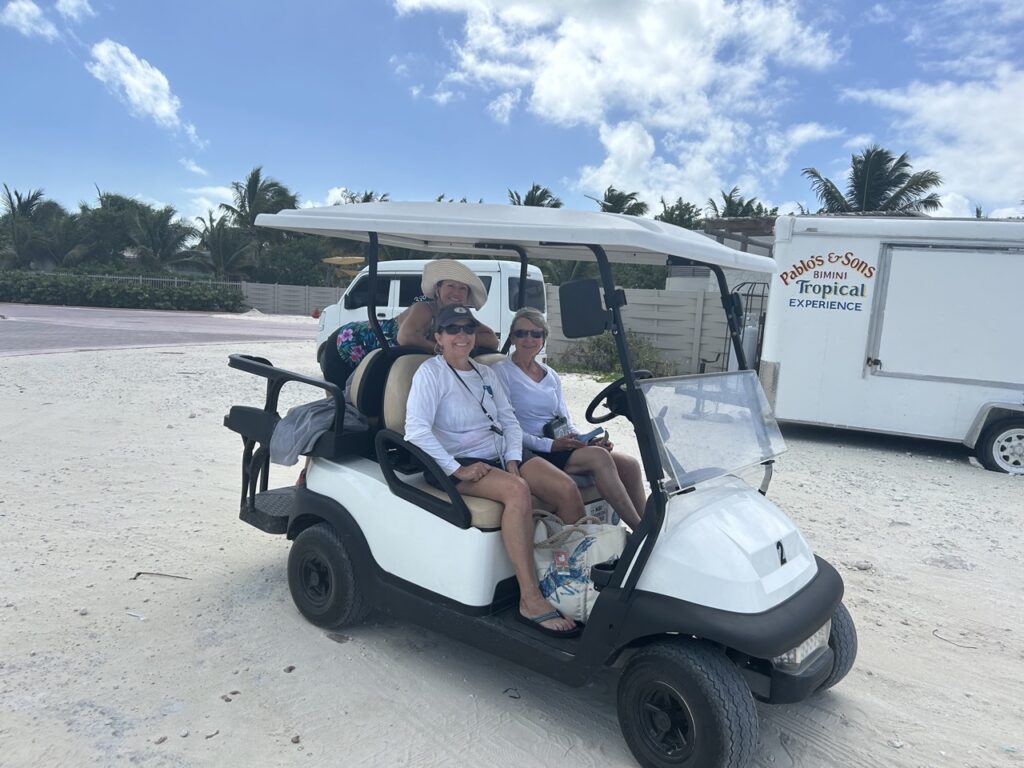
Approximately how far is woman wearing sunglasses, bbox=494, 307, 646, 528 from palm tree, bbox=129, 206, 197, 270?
37.0 metres

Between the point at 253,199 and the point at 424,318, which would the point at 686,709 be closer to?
the point at 424,318

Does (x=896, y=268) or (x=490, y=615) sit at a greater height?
(x=896, y=268)

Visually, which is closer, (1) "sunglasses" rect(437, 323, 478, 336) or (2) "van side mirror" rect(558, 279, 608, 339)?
(2) "van side mirror" rect(558, 279, 608, 339)

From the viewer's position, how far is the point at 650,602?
242cm

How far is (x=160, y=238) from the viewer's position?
120ft

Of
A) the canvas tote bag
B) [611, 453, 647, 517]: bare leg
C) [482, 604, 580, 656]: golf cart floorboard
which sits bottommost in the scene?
[482, 604, 580, 656]: golf cart floorboard

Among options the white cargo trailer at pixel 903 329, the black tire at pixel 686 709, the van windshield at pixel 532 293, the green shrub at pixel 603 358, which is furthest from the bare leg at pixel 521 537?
the green shrub at pixel 603 358

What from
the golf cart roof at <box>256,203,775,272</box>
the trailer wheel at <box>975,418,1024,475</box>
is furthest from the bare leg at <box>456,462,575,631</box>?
the trailer wheel at <box>975,418,1024,475</box>

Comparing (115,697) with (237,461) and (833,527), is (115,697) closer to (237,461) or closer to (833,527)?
(237,461)

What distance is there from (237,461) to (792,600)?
4906 millimetres

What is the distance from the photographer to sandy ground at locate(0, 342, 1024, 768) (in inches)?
101

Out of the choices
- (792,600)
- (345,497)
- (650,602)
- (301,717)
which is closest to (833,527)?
(792,600)

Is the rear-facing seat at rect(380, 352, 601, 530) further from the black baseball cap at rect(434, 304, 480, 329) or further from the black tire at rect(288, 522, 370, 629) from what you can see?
the black tire at rect(288, 522, 370, 629)

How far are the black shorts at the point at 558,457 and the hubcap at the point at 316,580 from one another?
3.85 ft
